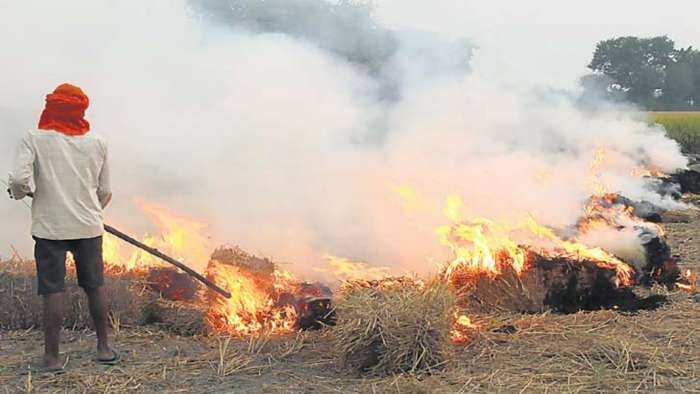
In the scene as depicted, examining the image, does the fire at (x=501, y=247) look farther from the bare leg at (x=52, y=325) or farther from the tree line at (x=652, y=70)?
the tree line at (x=652, y=70)

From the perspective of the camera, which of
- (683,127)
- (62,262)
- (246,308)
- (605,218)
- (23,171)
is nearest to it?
(23,171)

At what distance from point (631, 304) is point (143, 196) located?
452cm

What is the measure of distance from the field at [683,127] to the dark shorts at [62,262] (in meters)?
21.4

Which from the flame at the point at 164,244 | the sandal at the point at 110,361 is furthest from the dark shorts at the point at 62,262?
the flame at the point at 164,244

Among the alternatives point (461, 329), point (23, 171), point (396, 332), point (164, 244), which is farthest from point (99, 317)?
point (461, 329)

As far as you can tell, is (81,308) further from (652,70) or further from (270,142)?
(652,70)

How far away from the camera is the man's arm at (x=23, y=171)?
3.95 m

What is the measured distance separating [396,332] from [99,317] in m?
1.86

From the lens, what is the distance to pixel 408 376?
13.5 ft

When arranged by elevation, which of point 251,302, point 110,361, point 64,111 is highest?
point 64,111

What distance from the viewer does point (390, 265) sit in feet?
21.0

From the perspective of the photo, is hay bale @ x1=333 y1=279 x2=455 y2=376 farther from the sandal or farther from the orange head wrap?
the orange head wrap

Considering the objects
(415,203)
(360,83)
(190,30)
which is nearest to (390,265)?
(415,203)

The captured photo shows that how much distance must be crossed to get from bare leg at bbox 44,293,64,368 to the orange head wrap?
100cm
